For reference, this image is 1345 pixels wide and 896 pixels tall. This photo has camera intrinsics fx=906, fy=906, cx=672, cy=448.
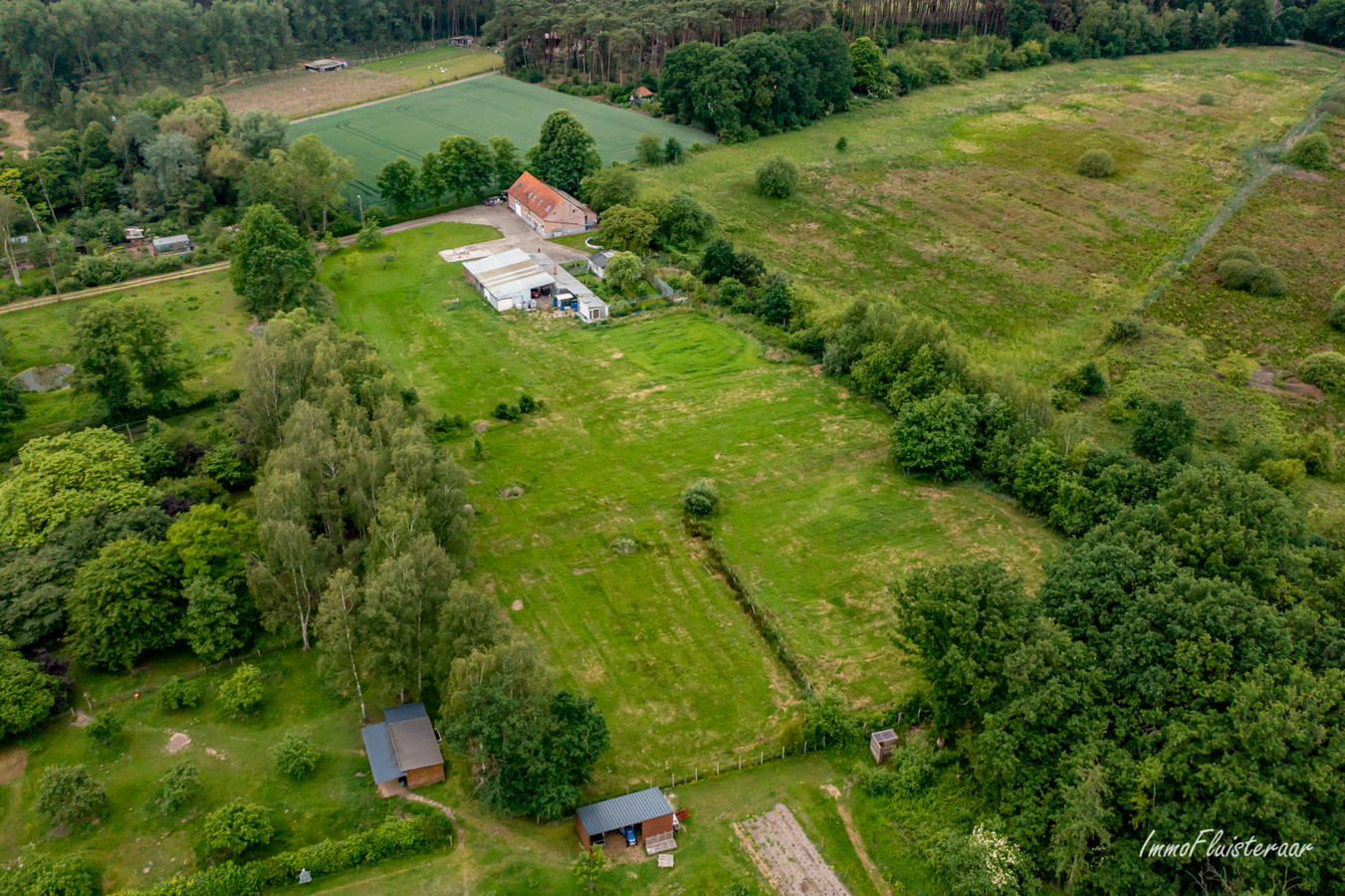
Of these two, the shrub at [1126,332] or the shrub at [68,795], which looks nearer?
the shrub at [68,795]

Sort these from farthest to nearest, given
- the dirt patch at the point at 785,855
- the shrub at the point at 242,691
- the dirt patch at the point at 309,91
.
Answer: the dirt patch at the point at 309,91
the shrub at the point at 242,691
the dirt patch at the point at 785,855

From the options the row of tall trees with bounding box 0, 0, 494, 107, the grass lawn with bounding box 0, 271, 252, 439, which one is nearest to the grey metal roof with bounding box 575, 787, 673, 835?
the grass lawn with bounding box 0, 271, 252, 439

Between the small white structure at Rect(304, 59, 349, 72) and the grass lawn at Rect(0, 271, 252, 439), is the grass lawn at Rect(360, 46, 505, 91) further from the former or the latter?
the grass lawn at Rect(0, 271, 252, 439)

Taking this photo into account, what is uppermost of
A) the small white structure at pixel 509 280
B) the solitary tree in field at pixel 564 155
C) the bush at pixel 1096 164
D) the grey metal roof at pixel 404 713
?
the solitary tree in field at pixel 564 155

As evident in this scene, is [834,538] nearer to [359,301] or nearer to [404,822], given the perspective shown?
[404,822]

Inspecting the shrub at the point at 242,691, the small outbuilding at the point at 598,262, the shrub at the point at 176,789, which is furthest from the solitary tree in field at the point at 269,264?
the shrub at the point at 176,789

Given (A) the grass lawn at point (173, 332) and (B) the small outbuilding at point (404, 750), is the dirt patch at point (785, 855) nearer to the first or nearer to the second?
(B) the small outbuilding at point (404, 750)

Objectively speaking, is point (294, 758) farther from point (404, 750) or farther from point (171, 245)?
point (171, 245)
